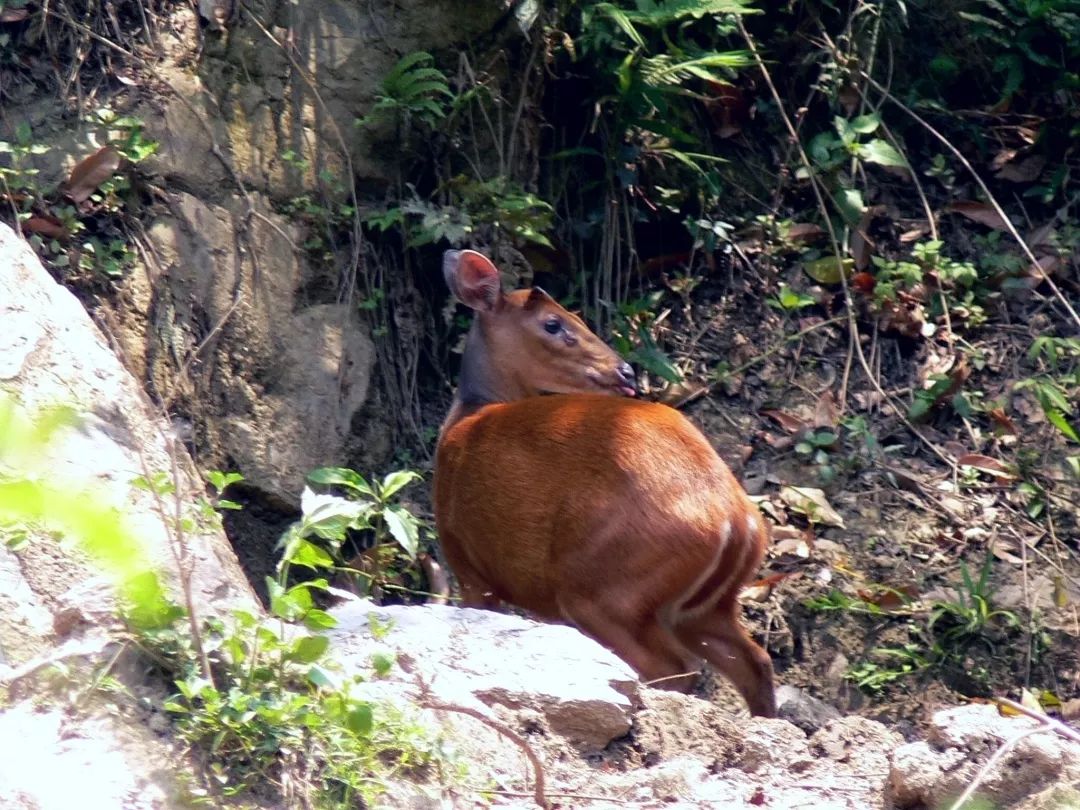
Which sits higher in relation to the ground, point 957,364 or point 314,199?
point 314,199

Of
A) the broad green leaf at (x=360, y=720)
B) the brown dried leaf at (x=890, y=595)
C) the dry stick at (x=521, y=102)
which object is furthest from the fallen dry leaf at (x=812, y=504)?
the broad green leaf at (x=360, y=720)

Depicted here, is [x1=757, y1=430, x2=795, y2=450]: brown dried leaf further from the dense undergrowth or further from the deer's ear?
the deer's ear

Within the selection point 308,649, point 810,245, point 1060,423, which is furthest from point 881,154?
point 308,649

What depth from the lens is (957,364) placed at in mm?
8359

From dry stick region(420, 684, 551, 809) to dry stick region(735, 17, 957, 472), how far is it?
4.57 m

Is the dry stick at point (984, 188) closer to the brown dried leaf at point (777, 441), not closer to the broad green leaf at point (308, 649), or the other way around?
the brown dried leaf at point (777, 441)

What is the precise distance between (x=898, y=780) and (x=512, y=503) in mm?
2800

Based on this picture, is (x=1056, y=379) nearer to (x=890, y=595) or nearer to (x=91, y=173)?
(x=890, y=595)

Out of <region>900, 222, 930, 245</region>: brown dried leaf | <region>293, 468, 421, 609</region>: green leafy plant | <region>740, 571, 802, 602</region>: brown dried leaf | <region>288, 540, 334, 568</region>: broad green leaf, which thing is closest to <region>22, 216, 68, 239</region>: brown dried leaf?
<region>293, 468, 421, 609</region>: green leafy plant

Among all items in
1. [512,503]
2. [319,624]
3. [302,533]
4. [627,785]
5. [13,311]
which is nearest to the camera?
[319,624]

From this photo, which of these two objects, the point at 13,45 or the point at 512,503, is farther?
the point at 13,45

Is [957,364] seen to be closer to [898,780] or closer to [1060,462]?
[1060,462]

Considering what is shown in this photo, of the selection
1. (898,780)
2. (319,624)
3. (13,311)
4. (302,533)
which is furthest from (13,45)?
(898,780)

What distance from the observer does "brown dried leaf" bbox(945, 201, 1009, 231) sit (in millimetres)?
8977
